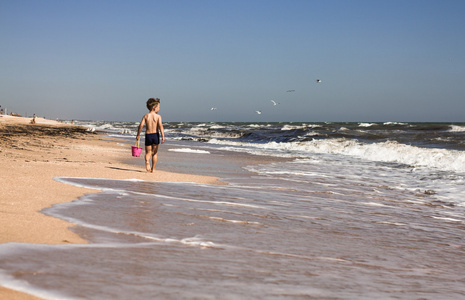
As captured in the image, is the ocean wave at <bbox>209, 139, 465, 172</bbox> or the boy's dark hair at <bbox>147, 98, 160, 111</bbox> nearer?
the boy's dark hair at <bbox>147, 98, 160, 111</bbox>

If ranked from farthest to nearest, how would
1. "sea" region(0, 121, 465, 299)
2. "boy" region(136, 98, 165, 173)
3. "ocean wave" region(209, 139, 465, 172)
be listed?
"ocean wave" region(209, 139, 465, 172)
"boy" region(136, 98, 165, 173)
"sea" region(0, 121, 465, 299)

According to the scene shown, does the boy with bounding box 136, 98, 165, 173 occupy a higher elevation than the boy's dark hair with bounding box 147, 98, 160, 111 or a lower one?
lower

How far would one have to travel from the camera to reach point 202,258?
3230mm

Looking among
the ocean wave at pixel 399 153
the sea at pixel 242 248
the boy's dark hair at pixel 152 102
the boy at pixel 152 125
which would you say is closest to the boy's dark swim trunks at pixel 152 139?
the boy at pixel 152 125

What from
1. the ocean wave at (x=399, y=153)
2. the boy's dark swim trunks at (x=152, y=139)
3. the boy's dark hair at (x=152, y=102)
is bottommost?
the ocean wave at (x=399, y=153)

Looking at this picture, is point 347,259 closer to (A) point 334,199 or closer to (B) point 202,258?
(B) point 202,258

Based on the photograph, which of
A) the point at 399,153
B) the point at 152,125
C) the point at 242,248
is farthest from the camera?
the point at 399,153

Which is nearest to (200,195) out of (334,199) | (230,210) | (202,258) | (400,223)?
(230,210)

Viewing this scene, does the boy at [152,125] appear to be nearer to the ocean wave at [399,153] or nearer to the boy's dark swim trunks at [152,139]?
the boy's dark swim trunks at [152,139]

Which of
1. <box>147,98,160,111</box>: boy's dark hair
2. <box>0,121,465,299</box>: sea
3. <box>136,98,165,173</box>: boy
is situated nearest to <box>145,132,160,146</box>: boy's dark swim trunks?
<box>136,98,165,173</box>: boy

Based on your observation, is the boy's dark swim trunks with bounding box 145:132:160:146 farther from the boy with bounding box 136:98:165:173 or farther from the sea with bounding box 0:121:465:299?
the sea with bounding box 0:121:465:299

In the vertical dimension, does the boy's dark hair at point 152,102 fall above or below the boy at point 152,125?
above

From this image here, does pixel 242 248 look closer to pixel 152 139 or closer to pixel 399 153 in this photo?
pixel 152 139

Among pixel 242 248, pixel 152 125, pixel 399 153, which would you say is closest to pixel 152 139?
pixel 152 125
